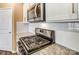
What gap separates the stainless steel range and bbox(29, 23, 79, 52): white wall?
58 mm

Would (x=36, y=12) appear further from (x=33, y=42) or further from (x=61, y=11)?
(x=61, y=11)

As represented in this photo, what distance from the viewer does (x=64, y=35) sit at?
4.06 ft

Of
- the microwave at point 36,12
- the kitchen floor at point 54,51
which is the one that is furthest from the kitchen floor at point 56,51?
the microwave at point 36,12

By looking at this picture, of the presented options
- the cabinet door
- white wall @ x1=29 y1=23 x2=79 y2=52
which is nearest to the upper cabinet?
the cabinet door

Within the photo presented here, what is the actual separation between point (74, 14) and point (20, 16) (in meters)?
0.68

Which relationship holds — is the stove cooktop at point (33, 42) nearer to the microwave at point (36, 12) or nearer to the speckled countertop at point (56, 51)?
the speckled countertop at point (56, 51)

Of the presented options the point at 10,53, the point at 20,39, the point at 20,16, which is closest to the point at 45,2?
the point at 20,16

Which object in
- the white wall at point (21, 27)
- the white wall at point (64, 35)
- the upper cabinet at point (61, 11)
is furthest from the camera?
the white wall at point (21, 27)

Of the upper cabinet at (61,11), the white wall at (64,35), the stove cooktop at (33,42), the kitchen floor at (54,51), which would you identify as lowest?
the kitchen floor at (54,51)

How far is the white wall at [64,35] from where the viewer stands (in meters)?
1.10

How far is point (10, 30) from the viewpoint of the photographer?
1.33m

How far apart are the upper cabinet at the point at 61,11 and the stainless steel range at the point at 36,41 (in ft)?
1.01

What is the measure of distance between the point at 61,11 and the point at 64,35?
349 millimetres

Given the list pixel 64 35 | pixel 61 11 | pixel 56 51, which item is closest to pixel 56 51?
pixel 56 51
